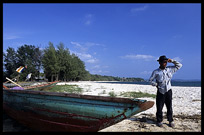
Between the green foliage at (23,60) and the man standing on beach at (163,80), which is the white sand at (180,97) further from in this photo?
the green foliage at (23,60)

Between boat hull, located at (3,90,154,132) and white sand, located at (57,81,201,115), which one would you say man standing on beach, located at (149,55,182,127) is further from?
white sand, located at (57,81,201,115)

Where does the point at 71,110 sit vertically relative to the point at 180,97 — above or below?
above

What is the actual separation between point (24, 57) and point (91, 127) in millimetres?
50911

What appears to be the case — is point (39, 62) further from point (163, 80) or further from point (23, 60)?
point (163, 80)

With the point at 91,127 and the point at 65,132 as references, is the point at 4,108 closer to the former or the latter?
the point at 65,132

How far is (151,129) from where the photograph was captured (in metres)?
4.14

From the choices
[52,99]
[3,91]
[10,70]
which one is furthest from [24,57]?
[52,99]

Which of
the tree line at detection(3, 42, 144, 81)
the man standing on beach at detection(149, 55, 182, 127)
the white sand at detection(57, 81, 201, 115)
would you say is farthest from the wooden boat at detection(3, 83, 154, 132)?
the tree line at detection(3, 42, 144, 81)

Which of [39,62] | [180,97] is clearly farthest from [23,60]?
[180,97]

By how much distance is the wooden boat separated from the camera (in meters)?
3.33

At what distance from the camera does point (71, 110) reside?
3.90m

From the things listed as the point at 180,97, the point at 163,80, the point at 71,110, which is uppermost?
the point at 163,80

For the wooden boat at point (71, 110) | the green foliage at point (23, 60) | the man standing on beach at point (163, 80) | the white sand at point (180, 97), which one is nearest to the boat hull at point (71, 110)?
the wooden boat at point (71, 110)

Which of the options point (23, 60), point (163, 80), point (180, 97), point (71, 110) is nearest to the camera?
point (71, 110)
